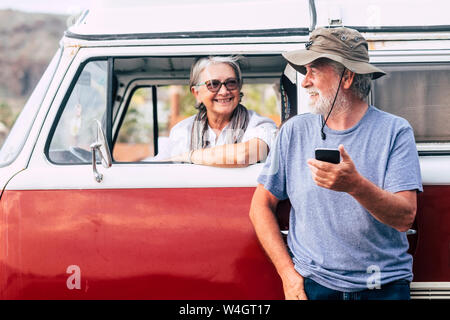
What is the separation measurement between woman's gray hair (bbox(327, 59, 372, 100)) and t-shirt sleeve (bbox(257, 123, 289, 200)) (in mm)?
359

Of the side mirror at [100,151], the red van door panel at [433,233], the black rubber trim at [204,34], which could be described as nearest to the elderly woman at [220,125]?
the black rubber trim at [204,34]

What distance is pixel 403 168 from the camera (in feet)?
6.68

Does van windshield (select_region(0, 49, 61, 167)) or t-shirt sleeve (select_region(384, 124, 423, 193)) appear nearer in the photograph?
t-shirt sleeve (select_region(384, 124, 423, 193))

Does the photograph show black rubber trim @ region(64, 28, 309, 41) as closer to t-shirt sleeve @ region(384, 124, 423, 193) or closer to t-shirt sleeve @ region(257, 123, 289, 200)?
t-shirt sleeve @ region(257, 123, 289, 200)

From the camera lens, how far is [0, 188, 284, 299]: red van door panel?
2.43 meters

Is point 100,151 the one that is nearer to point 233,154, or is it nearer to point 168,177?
point 168,177

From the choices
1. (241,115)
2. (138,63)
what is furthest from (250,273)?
(138,63)

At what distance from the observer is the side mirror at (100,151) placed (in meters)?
2.24

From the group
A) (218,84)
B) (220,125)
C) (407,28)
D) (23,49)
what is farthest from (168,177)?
(23,49)

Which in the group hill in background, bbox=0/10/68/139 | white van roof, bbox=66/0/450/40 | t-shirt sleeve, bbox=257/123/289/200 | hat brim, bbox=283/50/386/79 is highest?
hill in background, bbox=0/10/68/139

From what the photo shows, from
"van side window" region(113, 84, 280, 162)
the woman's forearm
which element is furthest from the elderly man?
"van side window" region(113, 84, 280, 162)

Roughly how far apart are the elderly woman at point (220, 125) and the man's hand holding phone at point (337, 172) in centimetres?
73

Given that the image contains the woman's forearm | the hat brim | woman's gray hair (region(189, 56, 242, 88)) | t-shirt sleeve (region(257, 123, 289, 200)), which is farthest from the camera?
woman's gray hair (region(189, 56, 242, 88))
